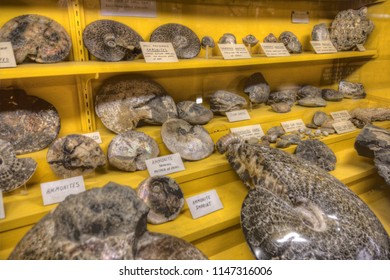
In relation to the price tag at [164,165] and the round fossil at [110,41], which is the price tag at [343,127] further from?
the round fossil at [110,41]

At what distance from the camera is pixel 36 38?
1275mm

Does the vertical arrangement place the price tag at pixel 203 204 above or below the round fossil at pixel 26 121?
below

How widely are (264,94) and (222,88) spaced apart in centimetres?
31

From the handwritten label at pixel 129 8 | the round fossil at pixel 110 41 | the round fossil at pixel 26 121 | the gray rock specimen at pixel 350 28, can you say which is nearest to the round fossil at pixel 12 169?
the round fossil at pixel 26 121

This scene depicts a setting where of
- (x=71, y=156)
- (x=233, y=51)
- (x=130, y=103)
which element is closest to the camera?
(x=71, y=156)

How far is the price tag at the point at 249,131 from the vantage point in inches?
68.1

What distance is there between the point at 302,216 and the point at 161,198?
1.82ft

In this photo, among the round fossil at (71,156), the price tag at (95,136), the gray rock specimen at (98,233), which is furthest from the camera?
the price tag at (95,136)

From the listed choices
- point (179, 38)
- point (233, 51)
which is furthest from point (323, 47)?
point (179, 38)

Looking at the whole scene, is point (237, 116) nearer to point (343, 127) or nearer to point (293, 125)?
point (293, 125)

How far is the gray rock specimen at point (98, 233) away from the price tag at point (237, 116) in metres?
1.03

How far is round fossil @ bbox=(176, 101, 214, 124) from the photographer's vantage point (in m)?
1.70

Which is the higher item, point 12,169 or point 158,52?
point 158,52
